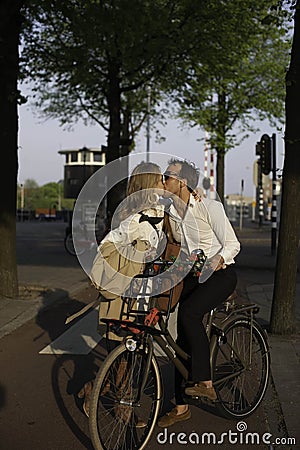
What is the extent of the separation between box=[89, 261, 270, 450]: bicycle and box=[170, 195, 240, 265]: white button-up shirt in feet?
1.40

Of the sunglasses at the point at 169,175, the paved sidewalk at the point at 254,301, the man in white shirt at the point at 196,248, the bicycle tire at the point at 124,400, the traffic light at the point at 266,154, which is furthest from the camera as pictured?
the traffic light at the point at 266,154

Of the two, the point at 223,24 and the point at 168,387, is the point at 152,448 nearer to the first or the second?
the point at 168,387

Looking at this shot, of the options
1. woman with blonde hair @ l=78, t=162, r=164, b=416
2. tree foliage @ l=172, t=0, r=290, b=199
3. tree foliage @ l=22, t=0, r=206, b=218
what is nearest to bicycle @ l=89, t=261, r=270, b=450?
woman with blonde hair @ l=78, t=162, r=164, b=416

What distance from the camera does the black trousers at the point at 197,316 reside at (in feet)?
16.0

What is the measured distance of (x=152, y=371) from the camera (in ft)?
15.2

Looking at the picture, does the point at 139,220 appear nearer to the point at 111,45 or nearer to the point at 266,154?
the point at 111,45

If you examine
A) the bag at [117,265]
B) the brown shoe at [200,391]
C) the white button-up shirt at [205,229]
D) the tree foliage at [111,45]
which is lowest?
the brown shoe at [200,391]

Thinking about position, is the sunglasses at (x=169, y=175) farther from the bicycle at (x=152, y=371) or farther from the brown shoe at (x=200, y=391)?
the brown shoe at (x=200, y=391)

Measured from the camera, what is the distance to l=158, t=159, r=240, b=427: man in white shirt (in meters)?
4.90

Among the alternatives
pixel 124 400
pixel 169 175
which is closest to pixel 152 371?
pixel 124 400

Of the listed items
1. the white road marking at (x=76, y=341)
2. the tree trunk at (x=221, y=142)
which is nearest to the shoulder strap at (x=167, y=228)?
the white road marking at (x=76, y=341)

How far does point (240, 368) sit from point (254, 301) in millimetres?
5972

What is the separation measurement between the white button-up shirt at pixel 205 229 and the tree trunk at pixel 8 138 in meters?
6.54

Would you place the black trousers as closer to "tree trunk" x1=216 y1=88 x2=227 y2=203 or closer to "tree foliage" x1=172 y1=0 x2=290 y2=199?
"tree foliage" x1=172 y1=0 x2=290 y2=199
